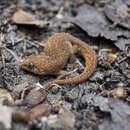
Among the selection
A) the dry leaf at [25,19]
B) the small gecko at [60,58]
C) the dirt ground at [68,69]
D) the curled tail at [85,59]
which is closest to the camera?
the dirt ground at [68,69]

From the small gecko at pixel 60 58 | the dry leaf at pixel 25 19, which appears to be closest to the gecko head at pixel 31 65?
the small gecko at pixel 60 58

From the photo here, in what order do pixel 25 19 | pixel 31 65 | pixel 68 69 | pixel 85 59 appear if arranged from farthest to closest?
pixel 25 19, pixel 85 59, pixel 68 69, pixel 31 65

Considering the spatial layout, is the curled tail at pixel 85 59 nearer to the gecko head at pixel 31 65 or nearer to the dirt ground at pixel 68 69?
the dirt ground at pixel 68 69

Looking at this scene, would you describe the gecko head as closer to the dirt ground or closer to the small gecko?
the small gecko

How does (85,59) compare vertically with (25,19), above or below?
below

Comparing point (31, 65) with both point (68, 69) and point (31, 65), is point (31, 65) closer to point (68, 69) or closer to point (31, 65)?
point (31, 65)

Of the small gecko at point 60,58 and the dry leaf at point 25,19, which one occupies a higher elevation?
the dry leaf at point 25,19

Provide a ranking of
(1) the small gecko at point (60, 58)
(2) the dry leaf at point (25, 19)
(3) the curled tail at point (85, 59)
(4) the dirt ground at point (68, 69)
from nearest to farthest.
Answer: (4) the dirt ground at point (68, 69), (3) the curled tail at point (85, 59), (1) the small gecko at point (60, 58), (2) the dry leaf at point (25, 19)

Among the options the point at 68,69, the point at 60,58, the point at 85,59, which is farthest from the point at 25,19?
the point at 85,59
